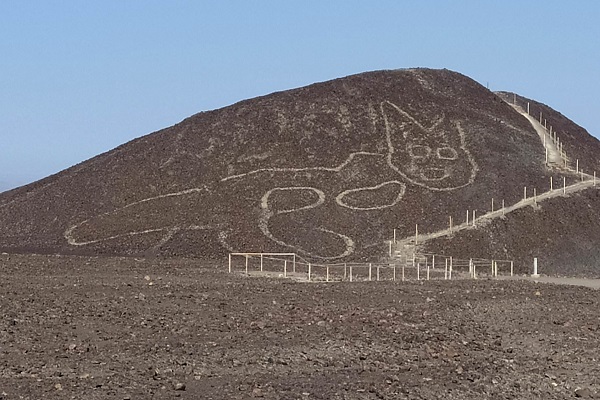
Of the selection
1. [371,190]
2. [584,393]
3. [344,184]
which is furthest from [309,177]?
[584,393]

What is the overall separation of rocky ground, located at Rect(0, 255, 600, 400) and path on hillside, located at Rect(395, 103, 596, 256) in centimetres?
2495

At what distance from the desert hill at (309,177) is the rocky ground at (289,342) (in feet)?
83.6

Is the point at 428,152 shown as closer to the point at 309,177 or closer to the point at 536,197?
the point at 536,197

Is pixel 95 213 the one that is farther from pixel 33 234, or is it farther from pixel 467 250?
pixel 467 250

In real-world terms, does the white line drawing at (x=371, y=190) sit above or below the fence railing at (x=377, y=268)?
above

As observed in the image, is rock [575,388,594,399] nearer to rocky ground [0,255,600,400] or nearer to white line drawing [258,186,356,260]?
rocky ground [0,255,600,400]

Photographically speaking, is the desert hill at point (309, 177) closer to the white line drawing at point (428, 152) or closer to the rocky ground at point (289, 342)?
the white line drawing at point (428, 152)

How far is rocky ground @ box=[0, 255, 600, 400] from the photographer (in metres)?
18.6

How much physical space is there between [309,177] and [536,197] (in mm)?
14347

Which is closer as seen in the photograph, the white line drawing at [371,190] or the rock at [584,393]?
the rock at [584,393]

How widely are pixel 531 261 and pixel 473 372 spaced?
39.8 m

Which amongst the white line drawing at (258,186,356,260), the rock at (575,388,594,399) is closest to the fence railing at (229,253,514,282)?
the white line drawing at (258,186,356,260)

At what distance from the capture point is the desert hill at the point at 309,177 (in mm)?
61594

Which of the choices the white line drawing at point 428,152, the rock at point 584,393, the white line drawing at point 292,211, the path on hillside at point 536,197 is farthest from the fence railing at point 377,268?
the rock at point 584,393
